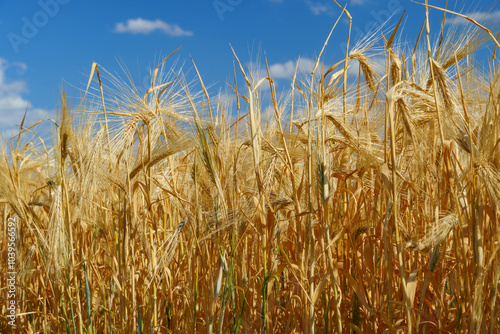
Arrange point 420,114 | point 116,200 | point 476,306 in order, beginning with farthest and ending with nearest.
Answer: point 116,200, point 420,114, point 476,306

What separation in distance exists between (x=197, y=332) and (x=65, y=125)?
3.48 ft

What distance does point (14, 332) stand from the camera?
2.74 meters

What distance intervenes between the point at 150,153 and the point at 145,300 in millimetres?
775

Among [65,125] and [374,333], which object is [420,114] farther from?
[65,125]

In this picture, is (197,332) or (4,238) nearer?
(197,332)

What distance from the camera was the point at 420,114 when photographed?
1625 mm

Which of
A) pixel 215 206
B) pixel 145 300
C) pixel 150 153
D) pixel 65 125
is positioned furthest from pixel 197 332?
pixel 65 125

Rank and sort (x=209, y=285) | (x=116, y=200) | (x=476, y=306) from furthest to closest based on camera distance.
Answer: (x=116, y=200), (x=209, y=285), (x=476, y=306)

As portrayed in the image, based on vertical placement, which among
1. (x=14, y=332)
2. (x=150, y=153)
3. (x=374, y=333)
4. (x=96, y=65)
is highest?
(x=96, y=65)

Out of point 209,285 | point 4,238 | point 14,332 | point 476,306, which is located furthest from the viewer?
point 4,238

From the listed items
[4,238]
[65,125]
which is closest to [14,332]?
[4,238]

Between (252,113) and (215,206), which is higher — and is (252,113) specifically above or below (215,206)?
above

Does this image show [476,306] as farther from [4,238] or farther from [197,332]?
[4,238]

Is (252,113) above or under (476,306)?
above
